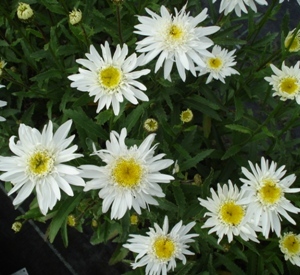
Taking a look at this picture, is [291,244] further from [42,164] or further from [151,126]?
[42,164]

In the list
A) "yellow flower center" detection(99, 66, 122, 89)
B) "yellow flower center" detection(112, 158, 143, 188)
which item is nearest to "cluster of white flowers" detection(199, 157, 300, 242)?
"yellow flower center" detection(112, 158, 143, 188)

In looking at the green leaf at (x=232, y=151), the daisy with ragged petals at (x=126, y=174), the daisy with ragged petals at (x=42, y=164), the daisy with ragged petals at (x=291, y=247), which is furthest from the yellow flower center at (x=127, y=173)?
the daisy with ragged petals at (x=291, y=247)

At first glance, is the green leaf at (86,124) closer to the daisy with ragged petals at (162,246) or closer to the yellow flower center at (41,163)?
the yellow flower center at (41,163)

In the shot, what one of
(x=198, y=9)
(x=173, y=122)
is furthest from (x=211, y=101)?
(x=198, y=9)

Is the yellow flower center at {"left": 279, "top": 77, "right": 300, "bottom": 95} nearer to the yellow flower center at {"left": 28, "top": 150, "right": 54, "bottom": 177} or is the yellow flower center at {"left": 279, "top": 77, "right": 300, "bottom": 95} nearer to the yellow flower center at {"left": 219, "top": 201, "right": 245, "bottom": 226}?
the yellow flower center at {"left": 219, "top": 201, "right": 245, "bottom": 226}

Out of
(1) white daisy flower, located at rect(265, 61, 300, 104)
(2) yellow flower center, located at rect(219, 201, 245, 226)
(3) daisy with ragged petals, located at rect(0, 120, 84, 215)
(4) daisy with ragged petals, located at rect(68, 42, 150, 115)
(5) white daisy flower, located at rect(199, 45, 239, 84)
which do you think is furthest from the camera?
(5) white daisy flower, located at rect(199, 45, 239, 84)

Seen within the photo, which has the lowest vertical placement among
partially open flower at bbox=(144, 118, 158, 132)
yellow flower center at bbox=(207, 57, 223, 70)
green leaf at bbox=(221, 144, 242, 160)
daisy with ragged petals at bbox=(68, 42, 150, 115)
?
partially open flower at bbox=(144, 118, 158, 132)

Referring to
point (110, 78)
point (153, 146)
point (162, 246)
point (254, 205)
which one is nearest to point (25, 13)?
point (110, 78)
